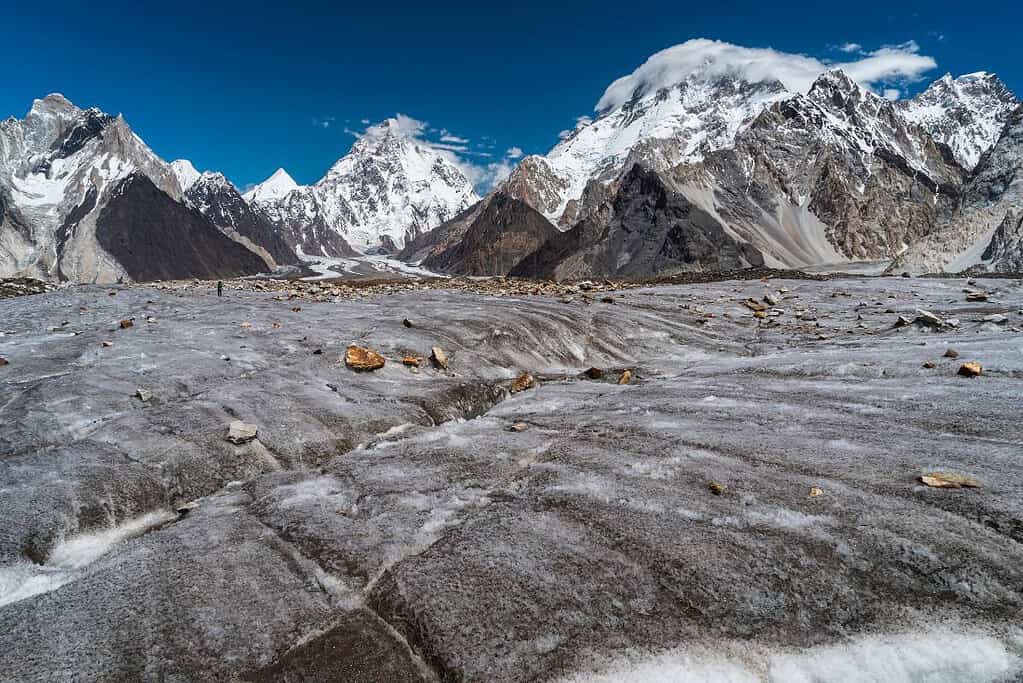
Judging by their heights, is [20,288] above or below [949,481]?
above

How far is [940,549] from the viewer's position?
3.91 meters

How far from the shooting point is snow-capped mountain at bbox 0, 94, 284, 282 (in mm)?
146250

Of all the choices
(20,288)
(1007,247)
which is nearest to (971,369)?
(20,288)

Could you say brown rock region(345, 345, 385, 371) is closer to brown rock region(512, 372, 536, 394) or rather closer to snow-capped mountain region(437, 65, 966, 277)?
brown rock region(512, 372, 536, 394)

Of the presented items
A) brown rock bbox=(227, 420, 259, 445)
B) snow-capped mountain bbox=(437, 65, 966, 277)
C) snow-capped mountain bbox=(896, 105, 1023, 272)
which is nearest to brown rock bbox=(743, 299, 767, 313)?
brown rock bbox=(227, 420, 259, 445)

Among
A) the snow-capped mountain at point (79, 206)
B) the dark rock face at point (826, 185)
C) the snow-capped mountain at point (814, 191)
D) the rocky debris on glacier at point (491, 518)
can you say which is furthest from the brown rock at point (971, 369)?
the snow-capped mountain at point (79, 206)

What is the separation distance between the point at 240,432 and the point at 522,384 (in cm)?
468

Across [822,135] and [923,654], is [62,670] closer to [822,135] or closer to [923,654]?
[923,654]

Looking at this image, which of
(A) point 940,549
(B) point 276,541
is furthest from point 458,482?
(A) point 940,549

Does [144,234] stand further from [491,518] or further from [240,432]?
[491,518]

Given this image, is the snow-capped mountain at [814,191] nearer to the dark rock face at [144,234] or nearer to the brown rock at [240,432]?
the brown rock at [240,432]

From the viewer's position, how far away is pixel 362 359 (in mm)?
9414

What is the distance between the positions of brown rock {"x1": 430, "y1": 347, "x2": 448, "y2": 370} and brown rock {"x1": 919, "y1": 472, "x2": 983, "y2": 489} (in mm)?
7378

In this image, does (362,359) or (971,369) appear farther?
(362,359)
